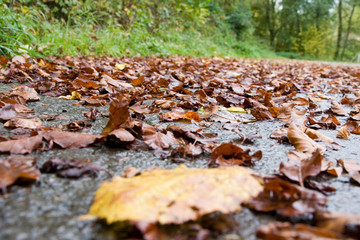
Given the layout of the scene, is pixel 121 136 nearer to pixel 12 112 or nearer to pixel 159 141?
pixel 159 141

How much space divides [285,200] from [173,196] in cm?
31

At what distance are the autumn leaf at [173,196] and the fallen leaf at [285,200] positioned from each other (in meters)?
0.03

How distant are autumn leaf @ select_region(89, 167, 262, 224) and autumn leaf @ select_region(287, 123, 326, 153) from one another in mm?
556

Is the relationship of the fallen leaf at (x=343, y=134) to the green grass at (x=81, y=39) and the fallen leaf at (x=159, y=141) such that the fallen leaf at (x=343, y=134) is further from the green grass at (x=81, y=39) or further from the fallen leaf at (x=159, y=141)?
the green grass at (x=81, y=39)

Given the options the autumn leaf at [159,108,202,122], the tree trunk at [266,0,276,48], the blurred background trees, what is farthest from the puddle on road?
the tree trunk at [266,0,276,48]

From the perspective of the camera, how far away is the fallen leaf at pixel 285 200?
2.25ft

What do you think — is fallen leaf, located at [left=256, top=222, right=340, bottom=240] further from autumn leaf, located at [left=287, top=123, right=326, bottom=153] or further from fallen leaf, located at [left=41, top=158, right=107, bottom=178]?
autumn leaf, located at [left=287, top=123, right=326, bottom=153]

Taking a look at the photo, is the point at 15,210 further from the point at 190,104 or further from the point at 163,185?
the point at 190,104

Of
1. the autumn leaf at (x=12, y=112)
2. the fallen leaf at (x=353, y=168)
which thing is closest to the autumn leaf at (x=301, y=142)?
the fallen leaf at (x=353, y=168)

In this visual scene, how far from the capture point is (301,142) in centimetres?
123

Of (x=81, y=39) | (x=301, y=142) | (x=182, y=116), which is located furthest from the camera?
(x=81, y=39)

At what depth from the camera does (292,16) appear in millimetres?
26125

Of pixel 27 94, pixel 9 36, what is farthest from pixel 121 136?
pixel 9 36

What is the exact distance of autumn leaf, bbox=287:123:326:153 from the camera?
3.91 feet
